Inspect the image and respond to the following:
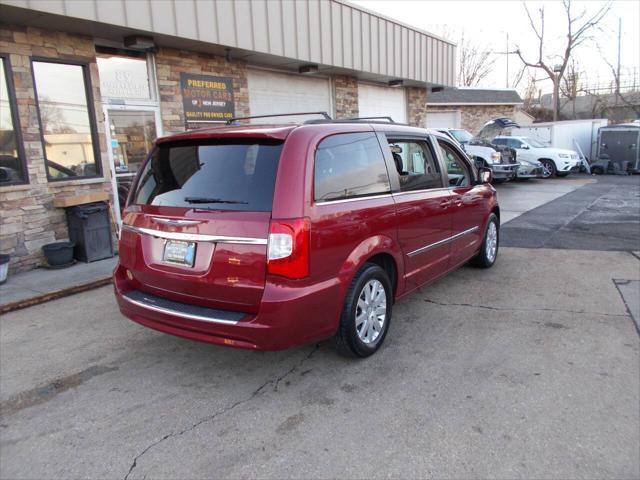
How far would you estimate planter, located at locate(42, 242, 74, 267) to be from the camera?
6.60 m

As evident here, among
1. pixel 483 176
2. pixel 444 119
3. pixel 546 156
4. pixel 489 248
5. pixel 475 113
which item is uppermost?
pixel 475 113

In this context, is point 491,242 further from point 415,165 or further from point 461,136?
point 461,136

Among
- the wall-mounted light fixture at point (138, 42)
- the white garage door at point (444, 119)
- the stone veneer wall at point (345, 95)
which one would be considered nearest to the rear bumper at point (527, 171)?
the stone veneer wall at point (345, 95)

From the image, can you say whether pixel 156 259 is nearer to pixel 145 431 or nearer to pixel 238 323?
pixel 238 323

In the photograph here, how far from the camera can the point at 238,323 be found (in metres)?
3.09

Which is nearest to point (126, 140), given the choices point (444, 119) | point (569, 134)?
point (569, 134)

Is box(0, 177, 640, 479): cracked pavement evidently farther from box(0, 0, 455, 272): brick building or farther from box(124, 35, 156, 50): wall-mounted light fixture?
box(124, 35, 156, 50): wall-mounted light fixture

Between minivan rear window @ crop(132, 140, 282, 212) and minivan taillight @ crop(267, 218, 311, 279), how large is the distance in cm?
16

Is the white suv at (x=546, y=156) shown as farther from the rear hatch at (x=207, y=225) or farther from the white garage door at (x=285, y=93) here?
the rear hatch at (x=207, y=225)

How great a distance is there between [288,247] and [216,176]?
759 mm

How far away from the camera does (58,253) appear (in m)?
6.61

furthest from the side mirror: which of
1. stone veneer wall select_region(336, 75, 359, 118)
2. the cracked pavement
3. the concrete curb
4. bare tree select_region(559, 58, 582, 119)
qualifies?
bare tree select_region(559, 58, 582, 119)

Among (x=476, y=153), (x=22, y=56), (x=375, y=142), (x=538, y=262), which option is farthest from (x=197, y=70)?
(x=476, y=153)

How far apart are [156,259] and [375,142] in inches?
76.5
